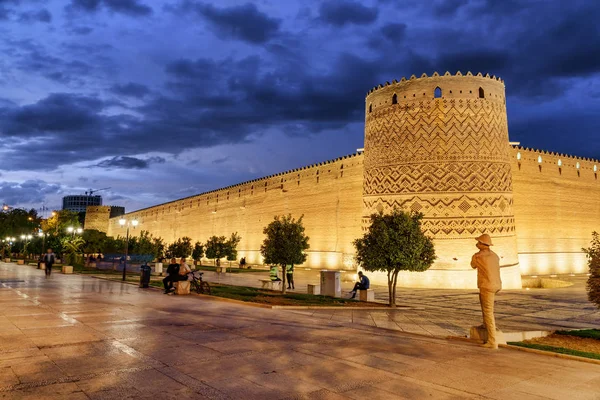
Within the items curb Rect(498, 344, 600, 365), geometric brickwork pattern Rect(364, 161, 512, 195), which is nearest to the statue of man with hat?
curb Rect(498, 344, 600, 365)

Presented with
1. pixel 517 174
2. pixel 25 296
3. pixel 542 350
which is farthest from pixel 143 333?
pixel 517 174

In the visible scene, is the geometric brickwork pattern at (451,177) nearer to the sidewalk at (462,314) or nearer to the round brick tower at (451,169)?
the round brick tower at (451,169)

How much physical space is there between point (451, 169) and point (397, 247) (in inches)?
276

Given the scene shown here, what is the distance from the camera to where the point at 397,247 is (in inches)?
432

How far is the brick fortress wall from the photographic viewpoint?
24.6 meters

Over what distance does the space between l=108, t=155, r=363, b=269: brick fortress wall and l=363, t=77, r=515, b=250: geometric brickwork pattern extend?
6464 millimetres

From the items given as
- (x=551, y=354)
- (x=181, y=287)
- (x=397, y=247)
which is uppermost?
(x=397, y=247)

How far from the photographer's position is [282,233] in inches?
511

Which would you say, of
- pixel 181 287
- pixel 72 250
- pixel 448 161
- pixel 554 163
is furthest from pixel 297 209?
pixel 181 287

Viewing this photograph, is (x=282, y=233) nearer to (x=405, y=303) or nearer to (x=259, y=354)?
(x=405, y=303)

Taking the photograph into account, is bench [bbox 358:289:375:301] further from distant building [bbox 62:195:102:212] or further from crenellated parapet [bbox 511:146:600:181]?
distant building [bbox 62:195:102:212]

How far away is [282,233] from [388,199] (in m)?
6.24

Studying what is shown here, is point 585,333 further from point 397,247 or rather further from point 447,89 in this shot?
point 447,89

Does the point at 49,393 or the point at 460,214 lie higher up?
the point at 460,214
